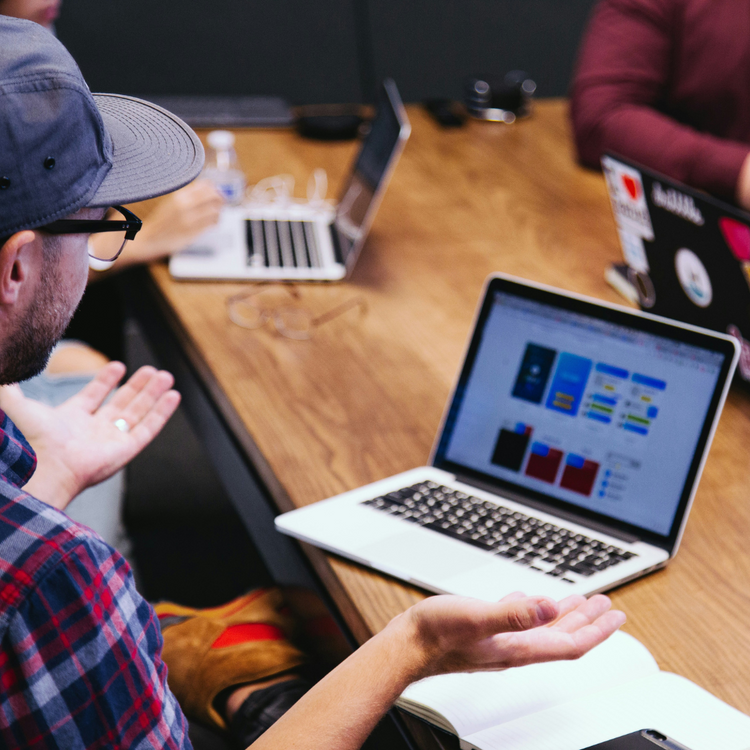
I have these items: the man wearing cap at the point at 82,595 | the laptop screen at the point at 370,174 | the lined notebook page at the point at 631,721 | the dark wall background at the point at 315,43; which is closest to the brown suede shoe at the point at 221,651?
the man wearing cap at the point at 82,595

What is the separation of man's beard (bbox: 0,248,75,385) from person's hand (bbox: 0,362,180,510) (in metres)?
0.34

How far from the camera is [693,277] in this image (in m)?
1.20

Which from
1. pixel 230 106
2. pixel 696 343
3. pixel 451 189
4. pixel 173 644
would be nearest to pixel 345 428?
pixel 173 644

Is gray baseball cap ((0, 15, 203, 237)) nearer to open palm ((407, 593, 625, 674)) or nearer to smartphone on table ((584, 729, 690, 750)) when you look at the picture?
open palm ((407, 593, 625, 674))

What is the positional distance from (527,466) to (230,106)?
1524 millimetres

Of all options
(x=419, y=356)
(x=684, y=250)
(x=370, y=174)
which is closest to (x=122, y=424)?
(x=419, y=356)

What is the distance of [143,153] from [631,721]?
24.6 inches

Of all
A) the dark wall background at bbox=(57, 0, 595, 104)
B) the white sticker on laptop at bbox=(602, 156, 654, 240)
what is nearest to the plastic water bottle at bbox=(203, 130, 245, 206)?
the white sticker on laptop at bbox=(602, 156, 654, 240)

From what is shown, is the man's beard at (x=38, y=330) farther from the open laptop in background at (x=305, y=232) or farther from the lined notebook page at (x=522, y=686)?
the open laptop in background at (x=305, y=232)

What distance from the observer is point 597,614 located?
0.74m

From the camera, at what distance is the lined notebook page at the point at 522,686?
2.35 feet

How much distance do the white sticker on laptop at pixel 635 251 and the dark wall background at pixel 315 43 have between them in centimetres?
232

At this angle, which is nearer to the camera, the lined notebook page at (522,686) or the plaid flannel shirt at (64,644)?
the plaid flannel shirt at (64,644)

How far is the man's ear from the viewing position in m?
0.63
